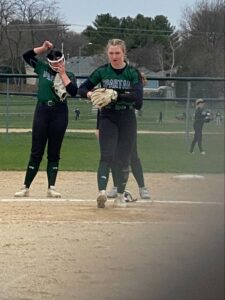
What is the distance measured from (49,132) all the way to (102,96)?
146cm

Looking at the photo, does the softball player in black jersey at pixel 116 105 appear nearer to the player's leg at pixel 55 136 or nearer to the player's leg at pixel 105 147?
the player's leg at pixel 105 147

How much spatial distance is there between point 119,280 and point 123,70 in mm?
4061

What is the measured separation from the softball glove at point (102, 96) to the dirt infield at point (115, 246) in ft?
3.54

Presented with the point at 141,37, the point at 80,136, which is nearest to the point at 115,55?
the point at 141,37

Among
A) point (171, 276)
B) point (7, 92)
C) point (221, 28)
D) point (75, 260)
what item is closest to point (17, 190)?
point (75, 260)

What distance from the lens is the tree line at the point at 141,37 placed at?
227 cm

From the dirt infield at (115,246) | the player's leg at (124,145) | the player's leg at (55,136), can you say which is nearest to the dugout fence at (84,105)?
the player's leg at (55,136)

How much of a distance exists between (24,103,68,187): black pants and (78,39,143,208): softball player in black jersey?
2.97 ft

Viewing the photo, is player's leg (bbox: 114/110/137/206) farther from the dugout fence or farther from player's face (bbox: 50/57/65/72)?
the dugout fence

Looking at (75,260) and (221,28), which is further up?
(221,28)

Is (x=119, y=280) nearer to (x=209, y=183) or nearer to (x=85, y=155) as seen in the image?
(x=209, y=183)

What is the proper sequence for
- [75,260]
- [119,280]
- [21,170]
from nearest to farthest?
1. [119,280]
2. [75,260]
3. [21,170]

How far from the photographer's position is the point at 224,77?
216 cm

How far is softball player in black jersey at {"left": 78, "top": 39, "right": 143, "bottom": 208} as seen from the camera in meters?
7.11
